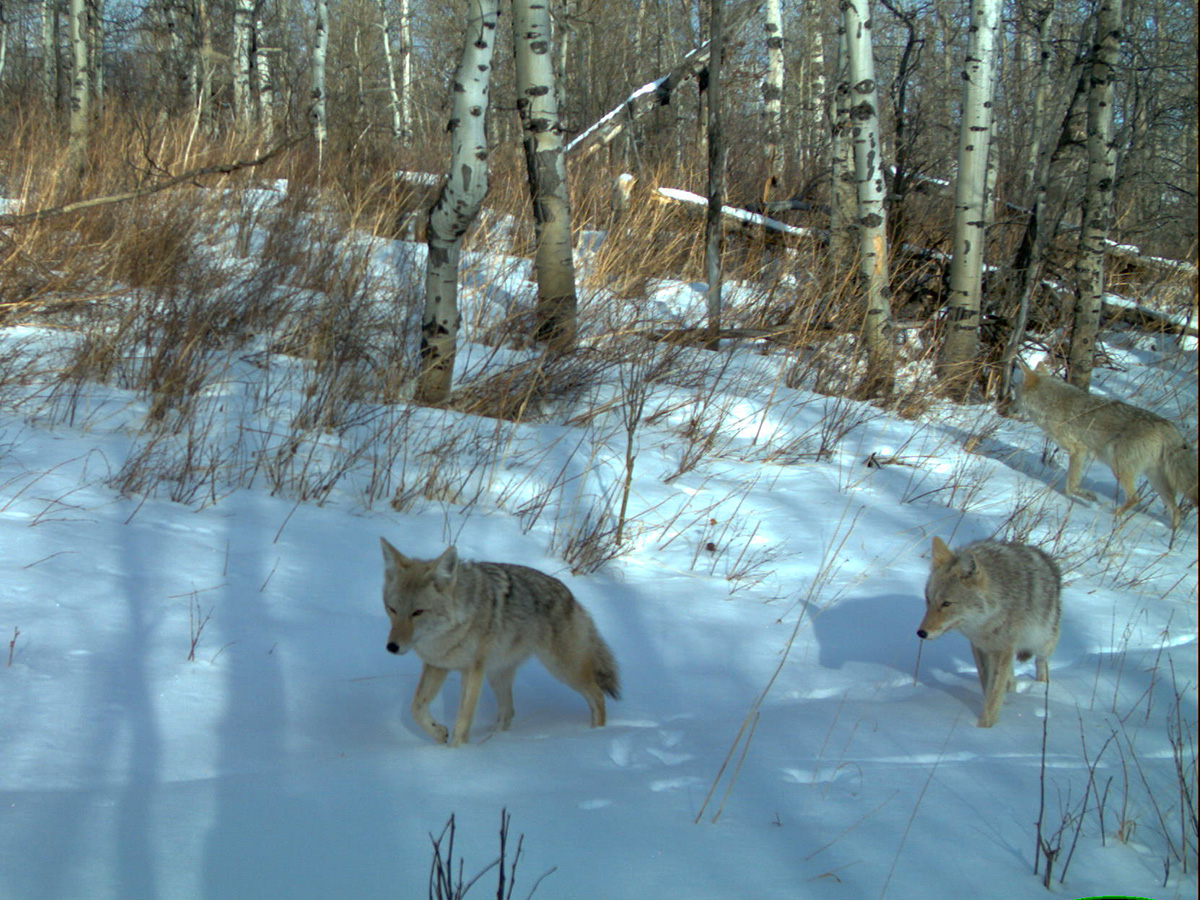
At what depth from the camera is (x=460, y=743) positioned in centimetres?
367

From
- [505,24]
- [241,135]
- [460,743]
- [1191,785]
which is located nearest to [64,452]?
[460,743]

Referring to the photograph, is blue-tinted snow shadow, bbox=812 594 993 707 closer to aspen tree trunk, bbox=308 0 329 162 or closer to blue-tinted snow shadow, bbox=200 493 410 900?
blue-tinted snow shadow, bbox=200 493 410 900

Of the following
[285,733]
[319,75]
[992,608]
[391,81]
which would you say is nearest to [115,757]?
[285,733]

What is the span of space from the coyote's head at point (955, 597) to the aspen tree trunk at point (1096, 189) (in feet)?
17.5

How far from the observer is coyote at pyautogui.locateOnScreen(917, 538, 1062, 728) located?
4141 millimetres

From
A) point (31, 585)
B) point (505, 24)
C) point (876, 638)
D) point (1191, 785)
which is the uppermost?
point (505, 24)

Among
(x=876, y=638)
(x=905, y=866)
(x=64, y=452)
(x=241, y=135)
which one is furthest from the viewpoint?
(x=241, y=135)

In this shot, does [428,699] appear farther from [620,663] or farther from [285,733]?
[620,663]

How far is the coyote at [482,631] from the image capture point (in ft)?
12.2

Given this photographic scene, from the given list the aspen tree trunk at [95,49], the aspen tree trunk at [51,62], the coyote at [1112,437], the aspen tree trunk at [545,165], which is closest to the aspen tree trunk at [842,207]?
the coyote at [1112,437]

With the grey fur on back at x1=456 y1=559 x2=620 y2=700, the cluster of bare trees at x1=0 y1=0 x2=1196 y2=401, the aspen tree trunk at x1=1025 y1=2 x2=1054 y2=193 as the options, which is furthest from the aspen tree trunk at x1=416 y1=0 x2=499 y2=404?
the aspen tree trunk at x1=1025 y1=2 x2=1054 y2=193

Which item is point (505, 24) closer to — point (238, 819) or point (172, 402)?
point (172, 402)

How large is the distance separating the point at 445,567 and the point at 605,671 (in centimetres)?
82

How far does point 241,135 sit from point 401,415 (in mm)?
6764
